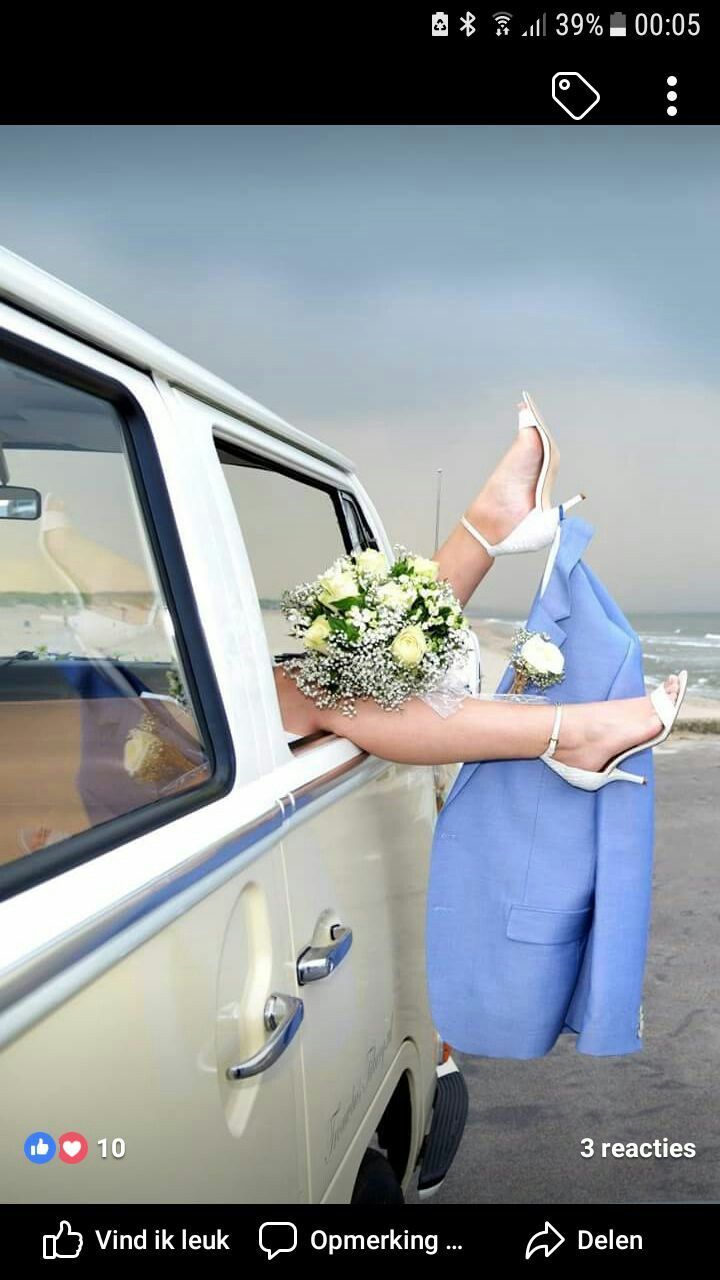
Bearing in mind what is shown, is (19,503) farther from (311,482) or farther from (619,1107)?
(619,1107)

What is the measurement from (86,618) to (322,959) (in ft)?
2.08

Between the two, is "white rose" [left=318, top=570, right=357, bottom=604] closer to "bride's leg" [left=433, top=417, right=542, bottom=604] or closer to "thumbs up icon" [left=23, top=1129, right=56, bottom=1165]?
"bride's leg" [left=433, top=417, right=542, bottom=604]

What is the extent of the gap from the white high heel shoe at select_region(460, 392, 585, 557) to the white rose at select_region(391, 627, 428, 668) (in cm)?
84

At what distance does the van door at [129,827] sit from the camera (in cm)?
115

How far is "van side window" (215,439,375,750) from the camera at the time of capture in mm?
2295

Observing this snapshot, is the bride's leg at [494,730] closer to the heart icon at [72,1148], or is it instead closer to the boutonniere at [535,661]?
the boutonniere at [535,661]

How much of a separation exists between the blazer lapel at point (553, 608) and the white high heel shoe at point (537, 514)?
0.55 ft

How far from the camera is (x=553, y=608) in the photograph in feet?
9.39

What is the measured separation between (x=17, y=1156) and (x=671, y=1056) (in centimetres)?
393
